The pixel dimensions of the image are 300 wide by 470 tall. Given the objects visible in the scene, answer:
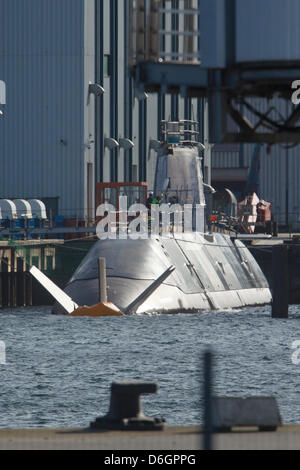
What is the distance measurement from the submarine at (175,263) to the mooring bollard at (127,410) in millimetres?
47925

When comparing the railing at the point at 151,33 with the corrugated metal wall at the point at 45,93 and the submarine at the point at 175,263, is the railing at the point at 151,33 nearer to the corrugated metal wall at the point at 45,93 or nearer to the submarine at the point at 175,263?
the submarine at the point at 175,263

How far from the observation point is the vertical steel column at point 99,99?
90.8 m

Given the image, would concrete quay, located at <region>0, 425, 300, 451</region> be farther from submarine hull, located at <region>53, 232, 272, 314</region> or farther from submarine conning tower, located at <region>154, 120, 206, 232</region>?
submarine conning tower, located at <region>154, 120, 206, 232</region>

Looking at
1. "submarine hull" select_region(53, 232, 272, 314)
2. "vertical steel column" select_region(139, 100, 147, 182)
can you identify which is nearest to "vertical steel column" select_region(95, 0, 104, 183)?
"vertical steel column" select_region(139, 100, 147, 182)

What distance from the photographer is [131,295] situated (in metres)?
67.7

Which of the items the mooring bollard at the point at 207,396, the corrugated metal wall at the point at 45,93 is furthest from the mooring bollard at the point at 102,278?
the mooring bollard at the point at 207,396

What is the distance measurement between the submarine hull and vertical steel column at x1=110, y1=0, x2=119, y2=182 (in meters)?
14.6

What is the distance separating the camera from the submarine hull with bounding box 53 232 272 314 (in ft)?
224

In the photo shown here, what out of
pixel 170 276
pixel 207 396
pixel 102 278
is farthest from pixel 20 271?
pixel 207 396

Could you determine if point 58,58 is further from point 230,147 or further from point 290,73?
point 290,73

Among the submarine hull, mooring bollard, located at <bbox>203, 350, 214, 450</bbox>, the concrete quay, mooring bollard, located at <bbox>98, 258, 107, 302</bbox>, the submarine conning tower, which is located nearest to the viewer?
mooring bollard, located at <bbox>203, 350, 214, 450</bbox>

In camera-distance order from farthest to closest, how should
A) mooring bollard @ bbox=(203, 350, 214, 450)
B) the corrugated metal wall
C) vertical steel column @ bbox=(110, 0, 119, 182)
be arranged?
vertical steel column @ bbox=(110, 0, 119, 182)
the corrugated metal wall
mooring bollard @ bbox=(203, 350, 214, 450)

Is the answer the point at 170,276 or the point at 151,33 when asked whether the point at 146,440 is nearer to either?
the point at 151,33

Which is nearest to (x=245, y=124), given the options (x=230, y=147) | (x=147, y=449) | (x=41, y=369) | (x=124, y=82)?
(x=147, y=449)
